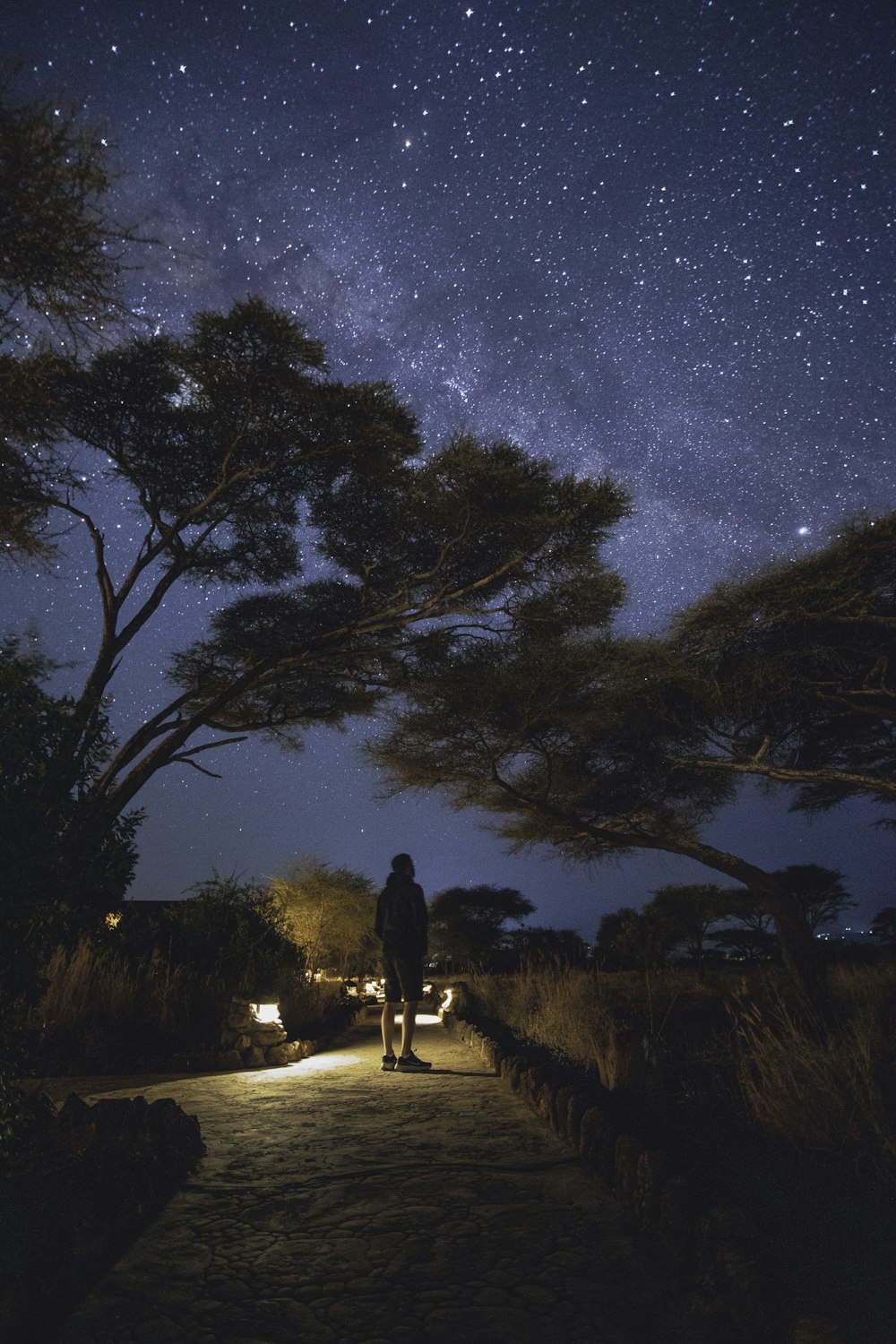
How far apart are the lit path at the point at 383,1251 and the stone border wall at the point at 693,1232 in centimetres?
9

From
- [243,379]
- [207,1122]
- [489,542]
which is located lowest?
[207,1122]

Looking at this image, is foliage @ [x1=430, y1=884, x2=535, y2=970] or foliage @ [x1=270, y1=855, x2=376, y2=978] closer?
foliage @ [x1=270, y1=855, x2=376, y2=978]

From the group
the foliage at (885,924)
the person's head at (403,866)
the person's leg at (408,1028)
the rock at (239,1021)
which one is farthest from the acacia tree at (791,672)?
the foliage at (885,924)

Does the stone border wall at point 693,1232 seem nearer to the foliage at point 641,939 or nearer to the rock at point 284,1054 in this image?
the rock at point 284,1054

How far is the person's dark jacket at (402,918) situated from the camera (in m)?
7.31

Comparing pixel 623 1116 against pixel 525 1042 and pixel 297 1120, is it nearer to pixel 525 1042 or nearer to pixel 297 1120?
pixel 297 1120

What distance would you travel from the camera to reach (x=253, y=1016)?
27.6ft

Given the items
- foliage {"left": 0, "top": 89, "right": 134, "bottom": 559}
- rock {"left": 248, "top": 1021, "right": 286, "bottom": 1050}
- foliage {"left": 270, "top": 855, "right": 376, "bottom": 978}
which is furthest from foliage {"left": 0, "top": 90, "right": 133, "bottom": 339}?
foliage {"left": 270, "top": 855, "right": 376, "bottom": 978}

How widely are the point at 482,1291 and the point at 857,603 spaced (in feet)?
31.6

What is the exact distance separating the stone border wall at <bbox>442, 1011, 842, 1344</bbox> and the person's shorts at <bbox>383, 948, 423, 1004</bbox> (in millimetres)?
2815

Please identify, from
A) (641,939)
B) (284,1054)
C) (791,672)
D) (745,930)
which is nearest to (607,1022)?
(284,1054)

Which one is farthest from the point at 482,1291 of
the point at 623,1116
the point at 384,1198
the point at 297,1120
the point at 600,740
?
the point at 600,740

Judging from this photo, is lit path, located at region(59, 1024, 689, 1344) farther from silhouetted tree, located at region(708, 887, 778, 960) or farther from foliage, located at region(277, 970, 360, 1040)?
silhouetted tree, located at region(708, 887, 778, 960)

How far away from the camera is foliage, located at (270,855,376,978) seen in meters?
17.6
